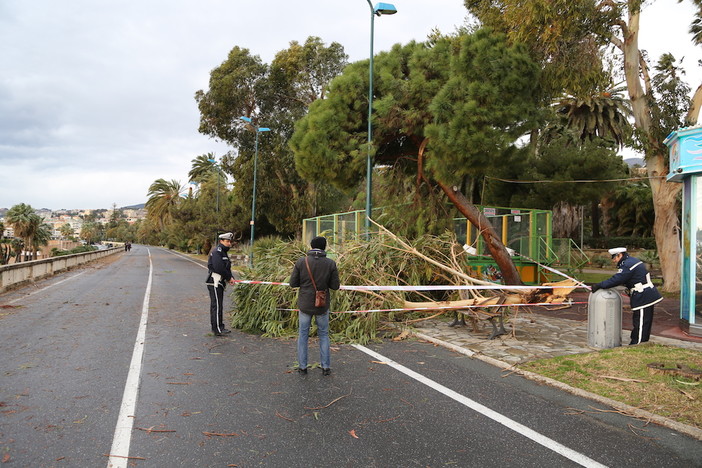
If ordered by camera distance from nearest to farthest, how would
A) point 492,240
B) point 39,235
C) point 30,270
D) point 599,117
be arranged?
point 492,240, point 30,270, point 599,117, point 39,235

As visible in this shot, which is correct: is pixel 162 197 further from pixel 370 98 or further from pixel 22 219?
pixel 370 98

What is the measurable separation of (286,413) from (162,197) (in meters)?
89.8

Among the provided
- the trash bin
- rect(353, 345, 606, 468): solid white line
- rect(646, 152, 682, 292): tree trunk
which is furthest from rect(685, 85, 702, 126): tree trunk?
rect(353, 345, 606, 468): solid white line

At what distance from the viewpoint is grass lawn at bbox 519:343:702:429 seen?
4810mm

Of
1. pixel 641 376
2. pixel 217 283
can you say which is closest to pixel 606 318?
pixel 641 376

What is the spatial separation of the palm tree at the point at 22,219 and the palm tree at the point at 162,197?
85.6ft

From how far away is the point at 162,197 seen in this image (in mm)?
86875

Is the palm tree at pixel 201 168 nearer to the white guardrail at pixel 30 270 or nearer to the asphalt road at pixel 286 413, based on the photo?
the white guardrail at pixel 30 270

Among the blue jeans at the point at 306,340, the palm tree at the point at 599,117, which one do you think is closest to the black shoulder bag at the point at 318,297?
the blue jeans at the point at 306,340

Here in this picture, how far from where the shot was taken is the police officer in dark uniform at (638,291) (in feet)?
23.9

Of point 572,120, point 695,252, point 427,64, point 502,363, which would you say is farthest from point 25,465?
point 572,120

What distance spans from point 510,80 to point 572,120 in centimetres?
3247

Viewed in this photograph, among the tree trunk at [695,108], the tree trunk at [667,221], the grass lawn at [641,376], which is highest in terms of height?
the tree trunk at [695,108]

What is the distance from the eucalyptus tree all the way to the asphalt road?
9.96 metres
